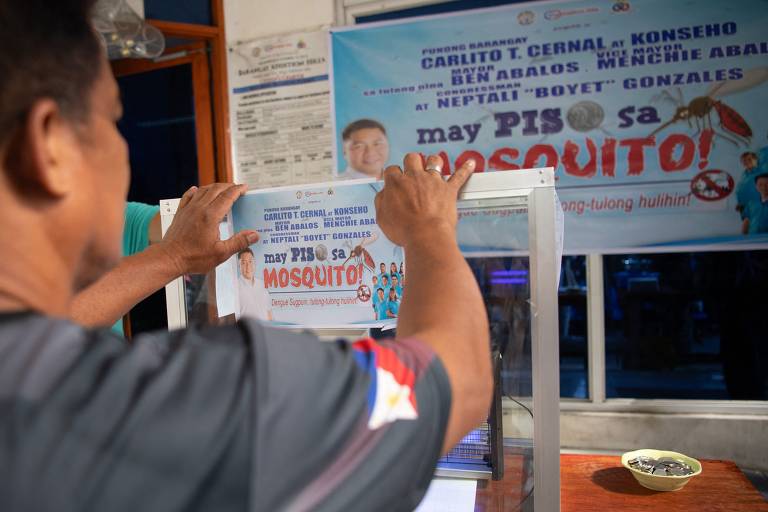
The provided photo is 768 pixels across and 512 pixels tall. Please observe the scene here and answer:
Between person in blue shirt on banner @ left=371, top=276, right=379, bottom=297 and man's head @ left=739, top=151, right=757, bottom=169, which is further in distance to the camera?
man's head @ left=739, top=151, right=757, bottom=169

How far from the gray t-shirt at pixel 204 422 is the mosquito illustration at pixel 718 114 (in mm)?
2120

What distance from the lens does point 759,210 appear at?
2.09 meters

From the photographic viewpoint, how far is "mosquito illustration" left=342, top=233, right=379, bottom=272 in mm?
988

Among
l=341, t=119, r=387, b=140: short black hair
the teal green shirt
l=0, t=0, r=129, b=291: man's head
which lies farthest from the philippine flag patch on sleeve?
l=341, t=119, r=387, b=140: short black hair

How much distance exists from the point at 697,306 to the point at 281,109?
7.24ft

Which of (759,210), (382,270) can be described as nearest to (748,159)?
(759,210)

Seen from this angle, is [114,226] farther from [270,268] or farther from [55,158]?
[270,268]

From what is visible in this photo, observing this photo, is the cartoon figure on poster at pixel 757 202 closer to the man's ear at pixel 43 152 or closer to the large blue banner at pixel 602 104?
the large blue banner at pixel 602 104

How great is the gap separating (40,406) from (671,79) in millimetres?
2379

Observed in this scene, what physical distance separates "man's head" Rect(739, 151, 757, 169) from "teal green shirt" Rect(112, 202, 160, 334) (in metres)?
2.12

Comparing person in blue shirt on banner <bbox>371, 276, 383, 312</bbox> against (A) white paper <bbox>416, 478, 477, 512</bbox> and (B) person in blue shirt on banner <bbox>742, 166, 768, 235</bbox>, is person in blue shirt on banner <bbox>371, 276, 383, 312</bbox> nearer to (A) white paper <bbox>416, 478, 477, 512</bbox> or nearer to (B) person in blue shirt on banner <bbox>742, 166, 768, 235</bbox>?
(A) white paper <bbox>416, 478, 477, 512</bbox>

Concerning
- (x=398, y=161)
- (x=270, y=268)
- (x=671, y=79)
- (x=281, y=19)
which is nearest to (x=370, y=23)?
(x=281, y=19)

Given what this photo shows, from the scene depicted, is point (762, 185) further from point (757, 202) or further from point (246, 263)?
point (246, 263)

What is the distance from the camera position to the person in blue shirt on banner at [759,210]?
2070mm
